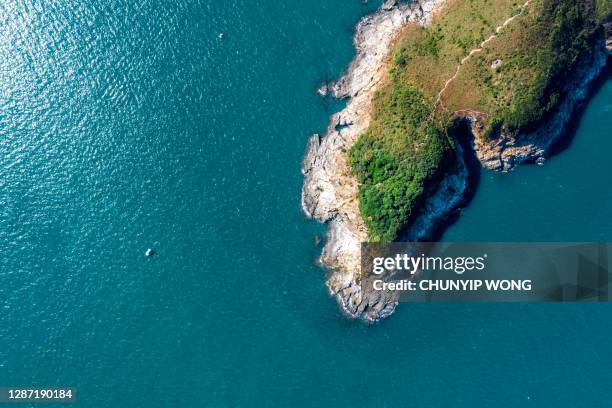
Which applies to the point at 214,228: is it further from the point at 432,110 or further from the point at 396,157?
the point at 432,110

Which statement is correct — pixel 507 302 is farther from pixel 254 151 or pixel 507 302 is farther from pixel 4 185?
pixel 4 185

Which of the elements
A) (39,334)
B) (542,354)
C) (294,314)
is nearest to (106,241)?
(39,334)

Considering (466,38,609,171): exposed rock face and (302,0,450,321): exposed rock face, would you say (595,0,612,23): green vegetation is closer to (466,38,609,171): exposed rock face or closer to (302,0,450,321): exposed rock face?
(466,38,609,171): exposed rock face

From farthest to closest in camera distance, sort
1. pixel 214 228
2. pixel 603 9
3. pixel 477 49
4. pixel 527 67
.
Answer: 1. pixel 214 228
2. pixel 603 9
3. pixel 477 49
4. pixel 527 67

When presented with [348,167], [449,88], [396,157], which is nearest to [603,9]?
[449,88]

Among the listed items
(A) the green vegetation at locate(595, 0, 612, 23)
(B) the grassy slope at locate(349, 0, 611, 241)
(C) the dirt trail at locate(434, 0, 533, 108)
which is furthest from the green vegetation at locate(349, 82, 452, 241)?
(A) the green vegetation at locate(595, 0, 612, 23)

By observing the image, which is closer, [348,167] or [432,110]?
[432,110]

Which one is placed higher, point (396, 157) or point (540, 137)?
point (396, 157)

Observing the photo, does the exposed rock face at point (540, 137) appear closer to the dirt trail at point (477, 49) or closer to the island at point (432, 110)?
the island at point (432, 110)
